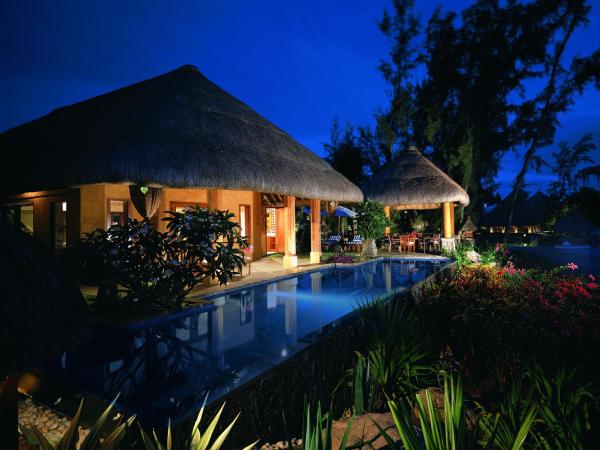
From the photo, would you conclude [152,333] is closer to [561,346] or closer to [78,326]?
[78,326]

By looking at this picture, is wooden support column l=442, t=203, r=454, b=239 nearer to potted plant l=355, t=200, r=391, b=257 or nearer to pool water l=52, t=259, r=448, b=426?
potted plant l=355, t=200, r=391, b=257

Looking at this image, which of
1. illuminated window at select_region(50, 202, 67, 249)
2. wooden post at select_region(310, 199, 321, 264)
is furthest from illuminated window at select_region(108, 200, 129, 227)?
wooden post at select_region(310, 199, 321, 264)

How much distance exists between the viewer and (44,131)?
9258mm

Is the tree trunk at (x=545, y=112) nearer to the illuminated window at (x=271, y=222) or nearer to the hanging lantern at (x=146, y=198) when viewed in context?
the illuminated window at (x=271, y=222)

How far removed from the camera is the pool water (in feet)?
8.61

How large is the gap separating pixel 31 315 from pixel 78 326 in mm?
259

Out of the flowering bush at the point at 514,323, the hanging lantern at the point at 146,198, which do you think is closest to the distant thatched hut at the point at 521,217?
the flowering bush at the point at 514,323

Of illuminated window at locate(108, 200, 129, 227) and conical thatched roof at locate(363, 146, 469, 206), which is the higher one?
conical thatched roof at locate(363, 146, 469, 206)

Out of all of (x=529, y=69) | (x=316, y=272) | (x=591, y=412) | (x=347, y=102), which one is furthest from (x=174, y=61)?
(x=591, y=412)

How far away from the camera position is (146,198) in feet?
22.9

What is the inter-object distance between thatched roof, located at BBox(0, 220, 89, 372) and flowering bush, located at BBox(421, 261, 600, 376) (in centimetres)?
317

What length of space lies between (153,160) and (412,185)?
1114 cm

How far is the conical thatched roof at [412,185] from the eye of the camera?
14.0m

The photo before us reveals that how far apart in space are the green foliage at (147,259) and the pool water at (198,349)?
0.50 m
